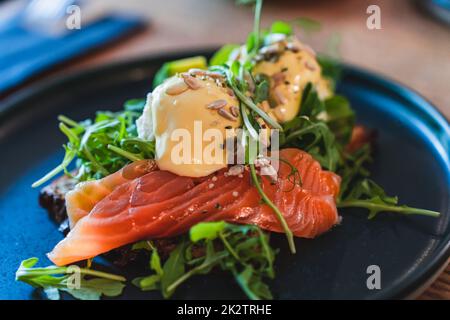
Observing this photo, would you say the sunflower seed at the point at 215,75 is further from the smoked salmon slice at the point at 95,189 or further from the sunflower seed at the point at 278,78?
the smoked salmon slice at the point at 95,189

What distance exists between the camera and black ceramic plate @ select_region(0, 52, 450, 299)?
6.15ft

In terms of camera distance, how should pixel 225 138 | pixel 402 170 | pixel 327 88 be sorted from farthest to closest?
1. pixel 327 88
2. pixel 402 170
3. pixel 225 138

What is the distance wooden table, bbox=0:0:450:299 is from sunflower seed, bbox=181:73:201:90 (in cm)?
160

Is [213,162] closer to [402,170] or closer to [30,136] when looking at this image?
[402,170]

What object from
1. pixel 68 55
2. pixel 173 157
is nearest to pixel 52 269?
pixel 173 157

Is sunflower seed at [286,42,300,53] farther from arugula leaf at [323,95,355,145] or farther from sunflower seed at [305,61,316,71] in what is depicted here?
arugula leaf at [323,95,355,145]

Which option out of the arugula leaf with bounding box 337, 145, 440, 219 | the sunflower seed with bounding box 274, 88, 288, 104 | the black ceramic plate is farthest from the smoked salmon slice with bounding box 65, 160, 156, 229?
the arugula leaf with bounding box 337, 145, 440, 219

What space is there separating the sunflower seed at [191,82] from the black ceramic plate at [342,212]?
656 millimetres

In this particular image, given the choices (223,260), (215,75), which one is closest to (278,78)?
(215,75)

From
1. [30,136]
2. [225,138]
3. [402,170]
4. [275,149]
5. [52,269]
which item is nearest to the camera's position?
[52,269]

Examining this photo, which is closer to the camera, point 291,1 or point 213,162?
point 213,162

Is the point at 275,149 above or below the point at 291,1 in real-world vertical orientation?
below

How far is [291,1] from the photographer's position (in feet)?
Result: 14.6

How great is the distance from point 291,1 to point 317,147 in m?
2.43
